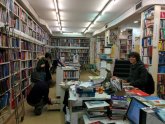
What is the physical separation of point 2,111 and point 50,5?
3589mm

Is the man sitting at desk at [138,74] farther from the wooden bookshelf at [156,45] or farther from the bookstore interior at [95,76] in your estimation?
the wooden bookshelf at [156,45]

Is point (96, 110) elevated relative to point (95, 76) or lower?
lower

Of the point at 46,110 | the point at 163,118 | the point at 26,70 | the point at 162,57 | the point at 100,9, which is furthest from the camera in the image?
the point at 100,9

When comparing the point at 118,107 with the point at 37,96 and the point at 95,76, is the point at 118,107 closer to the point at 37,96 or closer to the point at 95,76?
the point at 95,76

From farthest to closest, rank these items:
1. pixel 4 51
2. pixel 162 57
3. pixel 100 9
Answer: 1. pixel 100 9
2. pixel 162 57
3. pixel 4 51

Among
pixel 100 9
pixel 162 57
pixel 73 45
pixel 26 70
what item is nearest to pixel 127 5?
pixel 100 9

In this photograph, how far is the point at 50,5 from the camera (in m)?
5.87

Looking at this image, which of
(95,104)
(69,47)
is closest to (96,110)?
(95,104)

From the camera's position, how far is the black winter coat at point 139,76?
3408 mm

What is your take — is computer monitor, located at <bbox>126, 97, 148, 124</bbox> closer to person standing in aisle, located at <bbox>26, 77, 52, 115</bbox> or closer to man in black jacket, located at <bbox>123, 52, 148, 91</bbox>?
man in black jacket, located at <bbox>123, 52, 148, 91</bbox>

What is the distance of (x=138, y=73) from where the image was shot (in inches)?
140

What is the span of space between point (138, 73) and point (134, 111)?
5.80ft

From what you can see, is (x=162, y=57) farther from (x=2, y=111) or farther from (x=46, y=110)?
(x=2, y=111)

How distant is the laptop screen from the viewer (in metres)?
1.79
